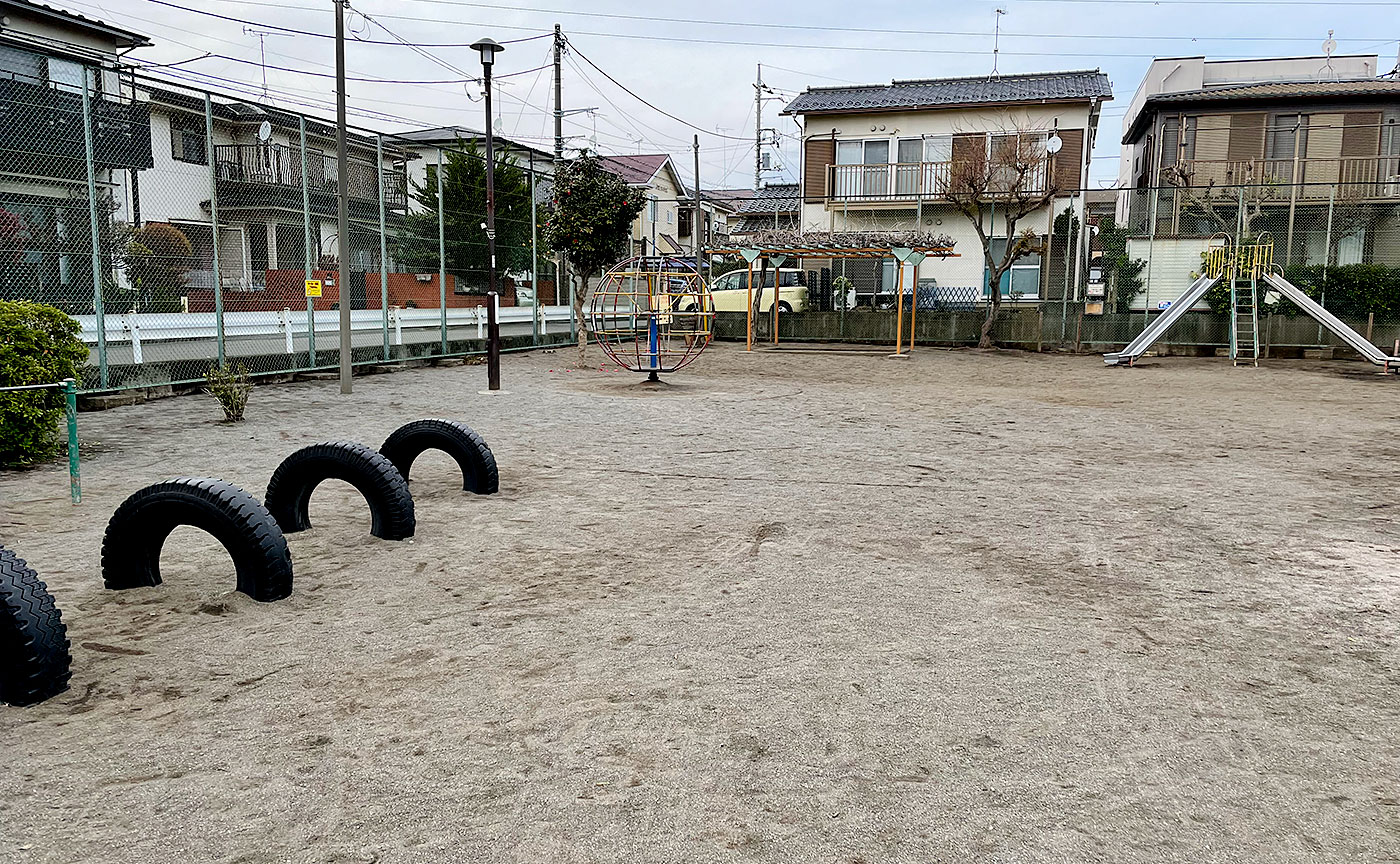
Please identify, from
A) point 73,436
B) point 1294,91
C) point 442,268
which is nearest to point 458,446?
point 73,436

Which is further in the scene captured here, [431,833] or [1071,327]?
[1071,327]

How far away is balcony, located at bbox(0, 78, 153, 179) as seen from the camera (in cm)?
988

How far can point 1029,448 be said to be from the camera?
9.00 metres

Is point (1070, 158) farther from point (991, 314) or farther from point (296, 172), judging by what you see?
point (296, 172)

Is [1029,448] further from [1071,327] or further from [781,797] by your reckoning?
[1071,327]

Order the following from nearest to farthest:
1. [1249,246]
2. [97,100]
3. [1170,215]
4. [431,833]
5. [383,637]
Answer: [431,833] < [383,637] < [97,100] < [1249,246] < [1170,215]

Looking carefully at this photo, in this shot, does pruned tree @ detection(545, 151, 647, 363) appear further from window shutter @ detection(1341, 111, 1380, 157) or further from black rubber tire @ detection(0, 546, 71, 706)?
window shutter @ detection(1341, 111, 1380, 157)

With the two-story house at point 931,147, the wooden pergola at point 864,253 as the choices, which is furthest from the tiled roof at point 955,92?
the wooden pergola at point 864,253

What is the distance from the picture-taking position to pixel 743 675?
363 cm

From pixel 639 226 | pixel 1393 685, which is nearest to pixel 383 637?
pixel 1393 685

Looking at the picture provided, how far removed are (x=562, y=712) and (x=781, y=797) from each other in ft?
2.90

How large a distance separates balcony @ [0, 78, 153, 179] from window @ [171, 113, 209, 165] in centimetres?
74

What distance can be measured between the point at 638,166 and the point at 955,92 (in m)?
19.7

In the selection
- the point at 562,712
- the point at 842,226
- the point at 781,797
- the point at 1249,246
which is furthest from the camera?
the point at 842,226
